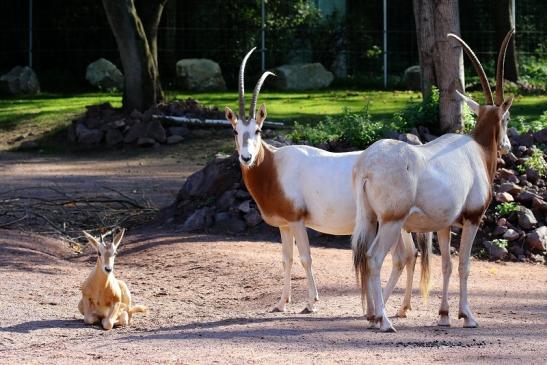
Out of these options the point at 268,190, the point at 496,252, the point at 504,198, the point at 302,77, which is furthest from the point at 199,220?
the point at 302,77

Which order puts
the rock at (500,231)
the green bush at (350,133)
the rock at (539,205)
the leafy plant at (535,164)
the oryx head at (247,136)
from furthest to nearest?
the leafy plant at (535,164)
the green bush at (350,133)
the rock at (539,205)
the rock at (500,231)
the oryx head at (247,136)

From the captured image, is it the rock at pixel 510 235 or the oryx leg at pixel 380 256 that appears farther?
the rock at pixel 510 235

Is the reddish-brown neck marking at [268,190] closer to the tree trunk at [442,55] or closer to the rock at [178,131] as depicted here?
the tree trunk at [442,55]

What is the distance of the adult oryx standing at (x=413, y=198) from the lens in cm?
832

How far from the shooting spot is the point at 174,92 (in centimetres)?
2627

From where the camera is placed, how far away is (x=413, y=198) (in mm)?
8367

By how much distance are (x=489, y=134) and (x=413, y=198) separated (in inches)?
56.4

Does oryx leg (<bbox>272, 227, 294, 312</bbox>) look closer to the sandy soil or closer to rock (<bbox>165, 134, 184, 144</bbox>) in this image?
the sandy soil

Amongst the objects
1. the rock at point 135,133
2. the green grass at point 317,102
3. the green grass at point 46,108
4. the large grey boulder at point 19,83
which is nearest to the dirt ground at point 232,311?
the rock at point 135,133

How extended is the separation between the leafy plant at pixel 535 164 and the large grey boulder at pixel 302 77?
42.8 feet

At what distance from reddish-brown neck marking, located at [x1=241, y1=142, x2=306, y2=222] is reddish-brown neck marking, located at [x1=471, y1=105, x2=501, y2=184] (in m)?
1.60

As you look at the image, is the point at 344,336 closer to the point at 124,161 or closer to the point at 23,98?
the point at 124,161

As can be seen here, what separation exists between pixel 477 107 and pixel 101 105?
12785 millimetres

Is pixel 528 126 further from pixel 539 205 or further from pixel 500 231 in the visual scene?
pixel 500 231
